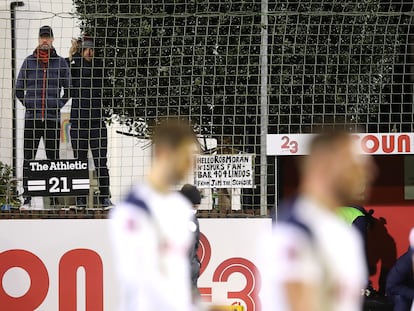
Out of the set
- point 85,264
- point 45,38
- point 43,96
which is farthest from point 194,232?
point 45,38

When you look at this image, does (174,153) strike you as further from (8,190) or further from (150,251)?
(8,190)

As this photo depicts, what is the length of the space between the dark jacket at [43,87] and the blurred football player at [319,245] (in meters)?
5.93

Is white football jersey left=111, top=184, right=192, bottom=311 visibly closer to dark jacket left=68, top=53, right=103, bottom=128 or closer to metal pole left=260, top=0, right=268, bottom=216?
metal pole left=260, top=0, right=268, bottom=216

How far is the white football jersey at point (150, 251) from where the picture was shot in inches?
179

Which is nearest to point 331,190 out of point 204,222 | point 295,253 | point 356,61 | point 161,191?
point 295,253

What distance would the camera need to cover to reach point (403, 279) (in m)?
7.26

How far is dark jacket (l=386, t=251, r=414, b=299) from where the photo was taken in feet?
23.7

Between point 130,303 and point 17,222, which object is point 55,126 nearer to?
point 17,222

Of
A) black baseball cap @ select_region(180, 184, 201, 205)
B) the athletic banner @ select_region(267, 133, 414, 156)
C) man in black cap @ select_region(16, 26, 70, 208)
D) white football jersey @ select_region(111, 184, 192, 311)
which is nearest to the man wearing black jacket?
black baseball cap @ select_region(180, 184, 201, 205)

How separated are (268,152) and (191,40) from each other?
4.36ft

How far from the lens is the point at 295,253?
356 cm

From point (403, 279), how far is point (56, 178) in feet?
11.7

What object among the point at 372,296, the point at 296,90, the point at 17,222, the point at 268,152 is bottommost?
the point at 372,296

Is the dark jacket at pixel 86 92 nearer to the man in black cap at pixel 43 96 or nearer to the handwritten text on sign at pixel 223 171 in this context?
the man in black cap at pixel 43 96
